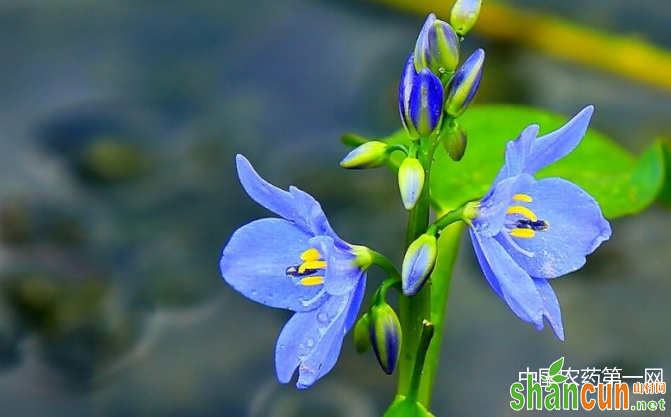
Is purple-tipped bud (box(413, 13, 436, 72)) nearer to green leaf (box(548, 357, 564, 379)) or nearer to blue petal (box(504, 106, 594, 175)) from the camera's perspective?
blue petal (box(504, 106, 594, 175))

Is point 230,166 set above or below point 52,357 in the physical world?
above

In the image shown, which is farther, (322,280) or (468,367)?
(468,367)

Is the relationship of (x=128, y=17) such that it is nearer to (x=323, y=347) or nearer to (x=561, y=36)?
(x=561, y=36)

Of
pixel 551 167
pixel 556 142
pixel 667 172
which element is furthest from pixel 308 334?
pixel 667 172

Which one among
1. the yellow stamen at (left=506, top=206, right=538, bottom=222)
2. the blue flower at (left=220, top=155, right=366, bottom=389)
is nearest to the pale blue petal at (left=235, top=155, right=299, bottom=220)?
the blue flower at (left=220, top=155, right=366, bottom=389)

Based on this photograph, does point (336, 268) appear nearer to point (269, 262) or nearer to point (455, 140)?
point (269, 262)

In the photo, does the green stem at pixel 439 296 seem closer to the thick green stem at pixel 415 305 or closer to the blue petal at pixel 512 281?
the thick green stem at pixel 415 305

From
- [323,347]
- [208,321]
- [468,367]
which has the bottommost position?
[468,367]

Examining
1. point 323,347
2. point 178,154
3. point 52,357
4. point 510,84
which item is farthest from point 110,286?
point 510,84
